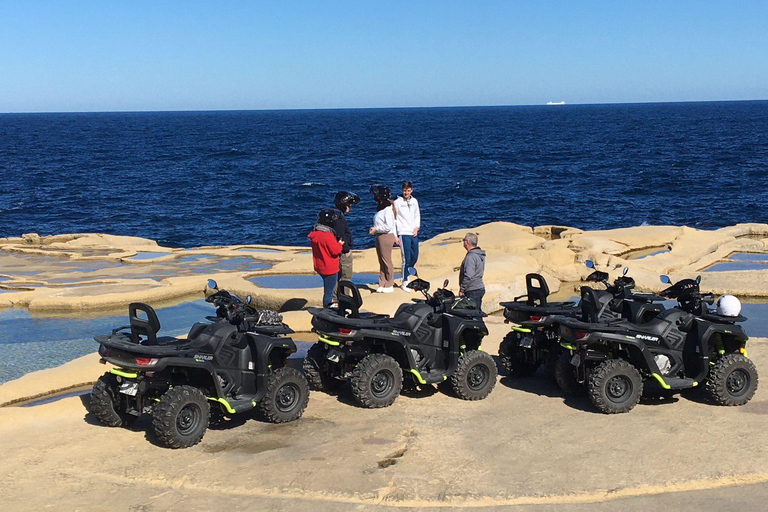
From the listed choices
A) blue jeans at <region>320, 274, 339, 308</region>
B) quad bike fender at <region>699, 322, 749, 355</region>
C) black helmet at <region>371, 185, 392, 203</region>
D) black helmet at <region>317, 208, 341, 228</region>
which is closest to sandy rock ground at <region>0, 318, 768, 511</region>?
quad bike fender at <region>699, 322, 749, 355</region>

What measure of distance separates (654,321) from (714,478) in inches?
94.3

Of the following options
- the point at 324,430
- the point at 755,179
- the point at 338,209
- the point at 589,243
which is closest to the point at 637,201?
the point at 755,179

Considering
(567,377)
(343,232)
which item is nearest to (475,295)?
(567,377)

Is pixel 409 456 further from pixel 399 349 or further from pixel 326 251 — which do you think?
pixel 326 251

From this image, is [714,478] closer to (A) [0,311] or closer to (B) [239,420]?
(B) [239,420]

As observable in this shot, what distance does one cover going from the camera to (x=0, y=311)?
1489 cm

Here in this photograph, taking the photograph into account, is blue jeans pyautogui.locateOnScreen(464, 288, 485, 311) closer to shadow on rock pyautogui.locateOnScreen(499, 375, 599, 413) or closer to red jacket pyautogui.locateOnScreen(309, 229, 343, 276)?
shadow on rock pyautogui.locateOnScreen(499, 375, 599, 413)

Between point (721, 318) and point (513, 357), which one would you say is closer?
point (721, 318)

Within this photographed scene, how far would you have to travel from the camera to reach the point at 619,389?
8977mm

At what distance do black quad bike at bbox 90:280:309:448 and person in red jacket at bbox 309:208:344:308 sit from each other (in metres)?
2.93

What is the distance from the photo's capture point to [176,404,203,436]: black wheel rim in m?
7.78

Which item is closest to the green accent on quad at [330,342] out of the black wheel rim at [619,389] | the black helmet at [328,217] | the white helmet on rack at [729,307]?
the black helmet at [328,217]

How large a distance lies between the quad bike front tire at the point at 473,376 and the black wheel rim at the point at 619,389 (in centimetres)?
132

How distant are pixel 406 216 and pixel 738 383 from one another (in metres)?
6.33
